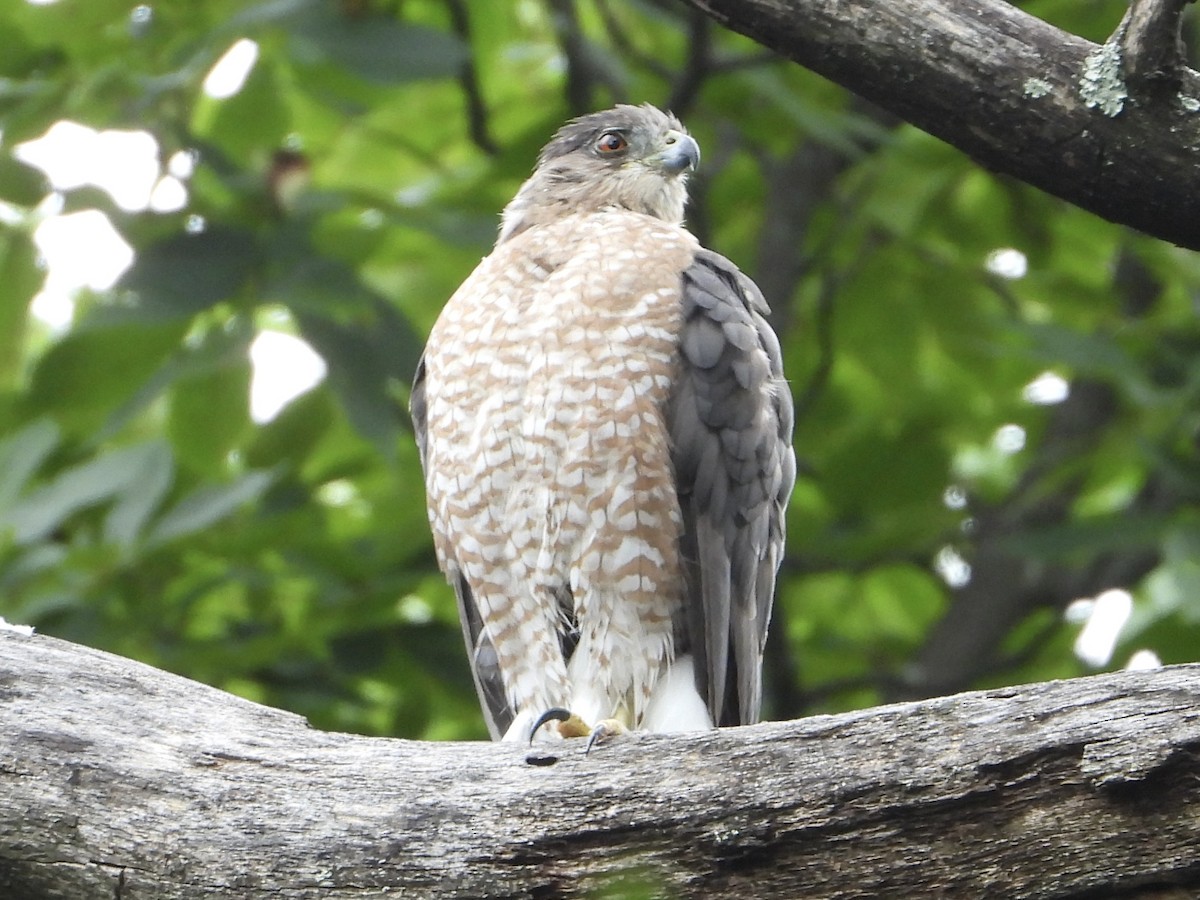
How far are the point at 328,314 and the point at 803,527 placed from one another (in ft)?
6.86

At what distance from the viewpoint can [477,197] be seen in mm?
6086

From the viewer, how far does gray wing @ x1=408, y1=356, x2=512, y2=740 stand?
16.1 feet

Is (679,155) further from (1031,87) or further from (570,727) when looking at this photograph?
(1031,87)

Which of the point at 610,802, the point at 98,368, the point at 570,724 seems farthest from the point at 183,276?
the point at 610,802

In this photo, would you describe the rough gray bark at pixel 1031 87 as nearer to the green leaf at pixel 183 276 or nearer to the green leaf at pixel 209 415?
the green leaf at pixel 183 276

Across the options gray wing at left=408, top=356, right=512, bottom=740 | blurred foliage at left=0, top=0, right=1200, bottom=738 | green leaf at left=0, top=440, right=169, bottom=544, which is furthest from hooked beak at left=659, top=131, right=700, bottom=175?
green leaf at left=0, top=440, right=169, bottom=544

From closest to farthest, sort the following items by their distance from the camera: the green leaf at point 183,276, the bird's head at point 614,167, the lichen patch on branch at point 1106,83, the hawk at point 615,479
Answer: the lichen patch on branch at point 1106,83 < the hawk at point 615,479 < the green leaf at point 183,276 < the bird's head at point 614,167

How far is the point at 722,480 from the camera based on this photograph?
4.37 m

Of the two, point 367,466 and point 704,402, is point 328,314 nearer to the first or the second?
point 367,466

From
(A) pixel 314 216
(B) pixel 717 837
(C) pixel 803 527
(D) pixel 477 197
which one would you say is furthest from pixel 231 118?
(B) pixel 717 837

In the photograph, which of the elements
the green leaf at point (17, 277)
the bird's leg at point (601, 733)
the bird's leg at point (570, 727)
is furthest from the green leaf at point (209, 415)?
the bird's leg at point (601, 733)

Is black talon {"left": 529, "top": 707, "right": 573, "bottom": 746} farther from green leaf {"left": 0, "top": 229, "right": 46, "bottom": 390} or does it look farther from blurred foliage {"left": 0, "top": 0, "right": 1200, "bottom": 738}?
green leaf {"left": 0, "top": 229, "right": 46, "bottom": 390}

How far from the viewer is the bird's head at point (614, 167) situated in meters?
5.48

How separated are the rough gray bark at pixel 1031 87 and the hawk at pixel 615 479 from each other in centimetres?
136
